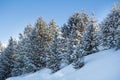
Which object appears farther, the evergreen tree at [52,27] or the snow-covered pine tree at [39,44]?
the evergreen tree at [52,27]

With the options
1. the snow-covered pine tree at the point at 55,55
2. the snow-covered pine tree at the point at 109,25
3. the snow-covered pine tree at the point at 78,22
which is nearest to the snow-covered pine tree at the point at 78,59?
the snow-covered pine tree at the point at 109,25

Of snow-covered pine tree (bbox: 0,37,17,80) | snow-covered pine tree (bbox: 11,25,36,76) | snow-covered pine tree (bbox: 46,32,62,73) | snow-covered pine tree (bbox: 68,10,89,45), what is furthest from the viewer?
snow-covered pine tree (bbox: 0,37,17,80)

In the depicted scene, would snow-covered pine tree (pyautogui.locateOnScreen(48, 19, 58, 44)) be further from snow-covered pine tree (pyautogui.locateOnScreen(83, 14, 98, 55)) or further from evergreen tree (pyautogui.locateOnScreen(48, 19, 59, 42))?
snow-covered pine tree (pyautogui.locateOnScreen(83, 14, 98, 55))

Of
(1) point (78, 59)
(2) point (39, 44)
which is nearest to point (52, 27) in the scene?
(2) point (39, 44)

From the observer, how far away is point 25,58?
45031 mm

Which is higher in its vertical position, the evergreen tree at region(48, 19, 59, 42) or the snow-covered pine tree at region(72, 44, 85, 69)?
the evergreen tree at region(48, 19, 59, 42)

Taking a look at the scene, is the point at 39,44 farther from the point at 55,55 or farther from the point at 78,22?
the point at 78,22

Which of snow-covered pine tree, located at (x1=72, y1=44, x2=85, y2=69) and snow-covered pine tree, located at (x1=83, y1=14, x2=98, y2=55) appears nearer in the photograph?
snow-covered pine tree, located at (x1=72, y1=44, x2=85, y2=69)

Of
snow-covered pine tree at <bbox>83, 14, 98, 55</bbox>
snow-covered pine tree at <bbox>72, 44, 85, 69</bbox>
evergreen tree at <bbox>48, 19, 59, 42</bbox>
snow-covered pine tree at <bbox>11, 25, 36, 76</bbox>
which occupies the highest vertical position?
evergreen tree at <bbox>48, 19, 59, 42</bbox>

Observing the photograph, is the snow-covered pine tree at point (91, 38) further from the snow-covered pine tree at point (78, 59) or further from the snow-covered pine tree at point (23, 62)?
the snow-covered pine tree at point (23, 62)

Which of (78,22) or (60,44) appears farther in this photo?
(78,22)

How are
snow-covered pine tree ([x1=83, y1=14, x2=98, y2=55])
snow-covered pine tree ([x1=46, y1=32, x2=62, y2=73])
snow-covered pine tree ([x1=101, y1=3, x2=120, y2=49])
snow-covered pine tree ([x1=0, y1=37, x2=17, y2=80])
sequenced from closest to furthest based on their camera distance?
snow-covered pine tree ([x1=101, y1=3, x2=120, y2=49]), snow-covered pine tree ([x1=83, y1=14, x2=98, y2=55]), snow-covered pine tree ([x1=46, y1=32, x2=62, y2=73]), snow-covered pine tree ([x1=0, y1=37, x2=17, y2=80])

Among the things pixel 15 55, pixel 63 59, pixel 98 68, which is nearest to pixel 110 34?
pixel 63 59

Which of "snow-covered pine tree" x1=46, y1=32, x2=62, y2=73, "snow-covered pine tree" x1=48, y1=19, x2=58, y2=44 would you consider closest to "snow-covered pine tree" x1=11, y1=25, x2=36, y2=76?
"snow-covered pine tree" x1=48, y1=19, x2=58, y2=44
